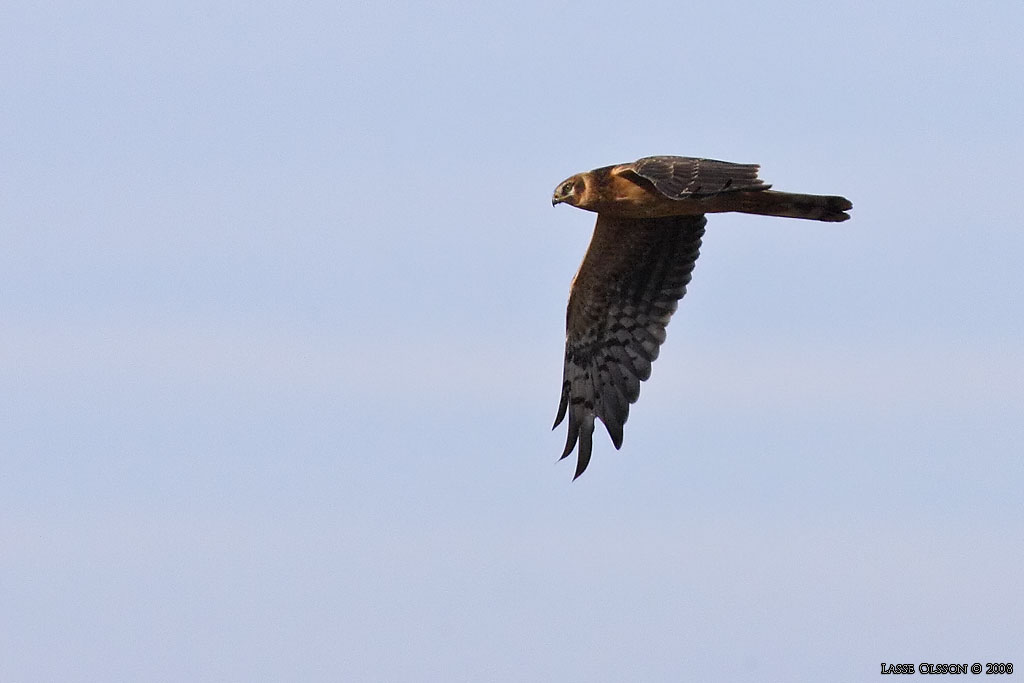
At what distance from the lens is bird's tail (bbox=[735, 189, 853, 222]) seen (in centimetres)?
1426

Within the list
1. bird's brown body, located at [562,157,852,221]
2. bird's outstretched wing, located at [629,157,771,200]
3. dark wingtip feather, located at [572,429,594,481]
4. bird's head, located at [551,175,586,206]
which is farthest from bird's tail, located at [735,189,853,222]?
dark wingtip feather, located at [572,429,594,481]

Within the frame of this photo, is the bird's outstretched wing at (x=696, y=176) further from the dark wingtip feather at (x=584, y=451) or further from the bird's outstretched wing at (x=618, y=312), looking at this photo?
the dark wingtip feather at (x=584, y=451)

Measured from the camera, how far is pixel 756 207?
14430 millimetres

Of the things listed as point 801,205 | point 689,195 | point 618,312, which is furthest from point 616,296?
point 689,195

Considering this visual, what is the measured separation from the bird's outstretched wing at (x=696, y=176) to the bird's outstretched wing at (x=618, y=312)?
2.72 meters

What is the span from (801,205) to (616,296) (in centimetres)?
329

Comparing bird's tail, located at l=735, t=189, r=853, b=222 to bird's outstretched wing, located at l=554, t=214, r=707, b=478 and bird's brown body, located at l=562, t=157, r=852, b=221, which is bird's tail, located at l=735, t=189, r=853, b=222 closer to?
bird's brown body, located at l=562, t=157, r=852, b=221

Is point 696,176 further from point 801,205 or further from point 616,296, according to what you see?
point 616,296

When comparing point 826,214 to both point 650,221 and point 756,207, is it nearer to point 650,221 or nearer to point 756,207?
point 756,207

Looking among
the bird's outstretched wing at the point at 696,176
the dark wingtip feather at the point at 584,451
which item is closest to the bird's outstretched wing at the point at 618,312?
the dark wingtip feather at the point at 584,451

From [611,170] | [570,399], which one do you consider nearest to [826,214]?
[611,170]

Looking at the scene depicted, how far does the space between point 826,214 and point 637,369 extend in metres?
3.50

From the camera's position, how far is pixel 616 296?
56.4 feet

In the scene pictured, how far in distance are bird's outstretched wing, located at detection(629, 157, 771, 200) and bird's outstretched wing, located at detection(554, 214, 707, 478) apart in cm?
272
